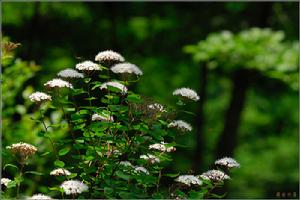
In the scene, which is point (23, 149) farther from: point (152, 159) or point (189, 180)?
point (189, 180)

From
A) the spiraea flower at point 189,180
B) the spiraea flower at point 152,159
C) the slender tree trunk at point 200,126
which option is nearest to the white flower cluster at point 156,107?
the spiraea flower at point 152,159

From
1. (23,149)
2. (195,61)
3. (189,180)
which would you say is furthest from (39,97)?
(195,61)

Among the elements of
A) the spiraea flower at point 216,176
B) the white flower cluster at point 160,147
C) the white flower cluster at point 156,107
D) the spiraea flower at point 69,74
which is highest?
the spiraea flower at point 69,74

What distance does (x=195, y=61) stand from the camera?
489 inches

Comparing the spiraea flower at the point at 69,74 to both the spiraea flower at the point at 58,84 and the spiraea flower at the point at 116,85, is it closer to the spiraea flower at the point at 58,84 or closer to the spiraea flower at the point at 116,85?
the spiraea flower at the point at 58,84

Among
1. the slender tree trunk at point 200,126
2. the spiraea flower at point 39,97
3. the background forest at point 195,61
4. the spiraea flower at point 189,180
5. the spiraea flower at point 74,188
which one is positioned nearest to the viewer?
the spiraea flower at point 74,188

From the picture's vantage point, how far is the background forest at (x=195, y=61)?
1251cm

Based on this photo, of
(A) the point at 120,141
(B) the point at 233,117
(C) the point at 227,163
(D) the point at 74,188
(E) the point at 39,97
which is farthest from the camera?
(B) the point at 233,117

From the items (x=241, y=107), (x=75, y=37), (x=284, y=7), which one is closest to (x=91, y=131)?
(x=241, y=107)

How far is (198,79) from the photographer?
14.6 metres

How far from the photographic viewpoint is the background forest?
12.5 metres

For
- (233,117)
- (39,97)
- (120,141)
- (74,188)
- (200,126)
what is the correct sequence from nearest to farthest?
(74,188) < (120,141) < (39,97) < (233,117) < (200,126)

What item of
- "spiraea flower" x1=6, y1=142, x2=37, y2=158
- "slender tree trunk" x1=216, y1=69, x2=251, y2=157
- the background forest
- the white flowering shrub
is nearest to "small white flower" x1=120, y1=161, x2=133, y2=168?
the white flowering shrub

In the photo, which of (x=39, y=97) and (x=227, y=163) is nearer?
(x=39, y=97)
